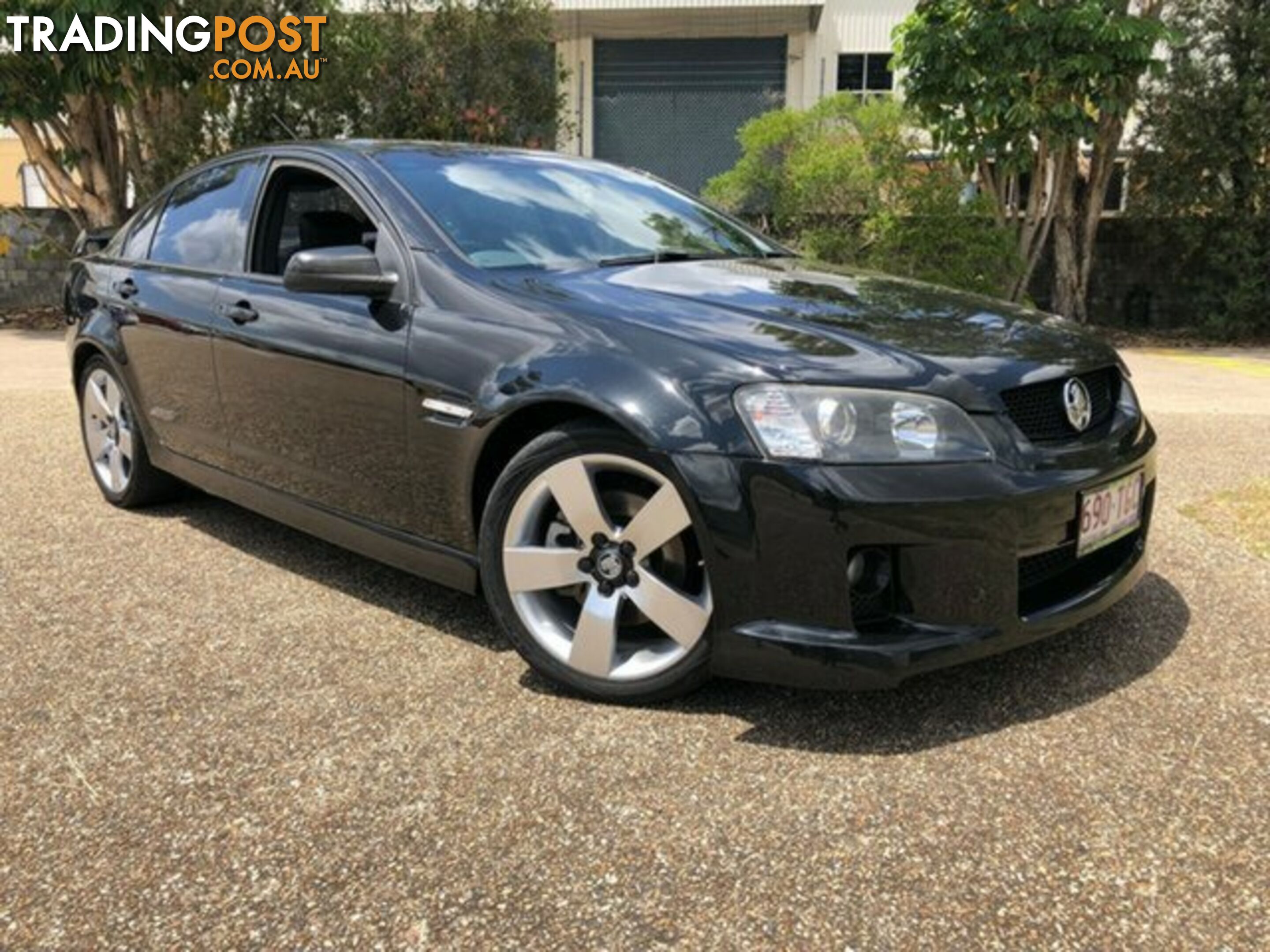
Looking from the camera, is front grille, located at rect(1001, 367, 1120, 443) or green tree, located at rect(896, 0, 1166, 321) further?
green tree, located at rect(896, 0, 1166, 321)

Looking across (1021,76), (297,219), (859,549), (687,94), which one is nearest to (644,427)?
(859,549)

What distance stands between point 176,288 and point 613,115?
56.0 ft

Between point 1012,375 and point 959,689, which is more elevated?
point 1012,375

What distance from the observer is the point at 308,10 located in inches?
475

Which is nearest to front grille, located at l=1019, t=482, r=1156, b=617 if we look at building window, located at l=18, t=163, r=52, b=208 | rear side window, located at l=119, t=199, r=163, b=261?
rear side window, located at l=119, t=199, r=163, b=261

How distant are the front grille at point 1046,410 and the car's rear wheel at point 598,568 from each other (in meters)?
0.85

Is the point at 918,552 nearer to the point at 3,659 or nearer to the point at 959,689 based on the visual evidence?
the point at 959,689

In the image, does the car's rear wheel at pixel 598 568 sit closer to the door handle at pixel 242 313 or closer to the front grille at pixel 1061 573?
the front grille at pixel 1061 573

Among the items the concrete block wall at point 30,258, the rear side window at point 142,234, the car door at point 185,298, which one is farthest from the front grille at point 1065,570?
the concrete block wall at point 30,258

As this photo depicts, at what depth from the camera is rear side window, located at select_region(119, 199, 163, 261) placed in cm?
459

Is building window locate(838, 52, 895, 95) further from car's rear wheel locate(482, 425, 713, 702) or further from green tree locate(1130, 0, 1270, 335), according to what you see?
car's rear wheel locate(482, 425, 713, 702)

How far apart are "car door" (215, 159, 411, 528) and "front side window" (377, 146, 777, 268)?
22 centimetres

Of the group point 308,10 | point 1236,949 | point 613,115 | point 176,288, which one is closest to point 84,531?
point 176,288

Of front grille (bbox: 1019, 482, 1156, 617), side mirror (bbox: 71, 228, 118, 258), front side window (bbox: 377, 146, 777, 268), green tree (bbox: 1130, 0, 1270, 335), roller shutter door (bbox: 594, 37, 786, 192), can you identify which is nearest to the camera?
front grille (bbox: 1019, 482, 1156, 617)
